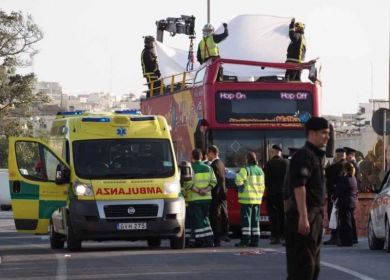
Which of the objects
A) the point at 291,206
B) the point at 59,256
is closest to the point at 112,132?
the point at 59,256

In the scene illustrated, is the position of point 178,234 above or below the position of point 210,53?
below

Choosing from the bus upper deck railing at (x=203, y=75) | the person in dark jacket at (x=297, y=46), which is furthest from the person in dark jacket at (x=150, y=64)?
the person in dark jacket at (x=297, y=46)

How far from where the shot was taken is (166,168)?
79.2ft

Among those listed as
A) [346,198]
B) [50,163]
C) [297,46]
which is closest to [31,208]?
[50,163]

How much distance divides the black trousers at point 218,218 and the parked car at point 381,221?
2993 mm

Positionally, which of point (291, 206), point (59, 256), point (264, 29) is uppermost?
point (264, 29)

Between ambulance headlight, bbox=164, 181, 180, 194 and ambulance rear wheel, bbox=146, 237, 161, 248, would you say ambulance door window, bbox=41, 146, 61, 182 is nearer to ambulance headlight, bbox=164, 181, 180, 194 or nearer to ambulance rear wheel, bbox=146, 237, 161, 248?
ambulance headlight, bbox=164, 181, 180, 194

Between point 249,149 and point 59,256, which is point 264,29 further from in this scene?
point 59,256

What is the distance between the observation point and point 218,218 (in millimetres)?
25703

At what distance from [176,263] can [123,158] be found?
420 centimetres

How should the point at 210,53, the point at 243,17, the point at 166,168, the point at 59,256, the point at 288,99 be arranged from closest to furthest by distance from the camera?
the point at 59,256 < the point at 166,168 < the point at 288,99 < the point at 210,53 < the point at 243,17

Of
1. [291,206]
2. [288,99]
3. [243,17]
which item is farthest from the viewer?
[243,17]

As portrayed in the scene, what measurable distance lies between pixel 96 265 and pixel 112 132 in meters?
4.69

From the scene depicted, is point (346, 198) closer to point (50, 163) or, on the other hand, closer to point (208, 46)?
point (50, 163)
